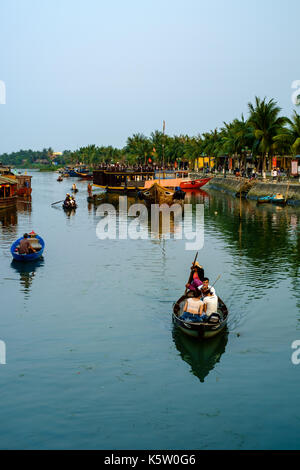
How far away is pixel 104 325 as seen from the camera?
1983 centimetres

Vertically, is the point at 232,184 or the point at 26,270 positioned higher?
the point at 232,184

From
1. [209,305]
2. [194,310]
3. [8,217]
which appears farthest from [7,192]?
[209,305]

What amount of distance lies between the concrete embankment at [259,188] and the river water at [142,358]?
3180cm

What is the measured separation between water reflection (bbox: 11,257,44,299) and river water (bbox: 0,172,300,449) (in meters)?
0.12

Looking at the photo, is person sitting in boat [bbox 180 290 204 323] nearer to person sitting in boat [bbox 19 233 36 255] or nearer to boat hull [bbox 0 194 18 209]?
person sitting in boat [bbox 19 233 36 255]

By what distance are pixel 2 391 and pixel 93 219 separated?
4108 centimetres

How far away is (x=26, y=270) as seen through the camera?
2934 centimetres

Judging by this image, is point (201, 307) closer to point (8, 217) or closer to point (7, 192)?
point (8, 217)

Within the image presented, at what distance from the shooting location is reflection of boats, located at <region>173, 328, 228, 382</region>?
15898 mm

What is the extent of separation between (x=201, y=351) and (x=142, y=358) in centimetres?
214

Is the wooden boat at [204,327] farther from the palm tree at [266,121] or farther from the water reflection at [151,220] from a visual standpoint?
the palm tree at [266,121]

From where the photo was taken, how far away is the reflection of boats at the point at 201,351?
52.2 ft

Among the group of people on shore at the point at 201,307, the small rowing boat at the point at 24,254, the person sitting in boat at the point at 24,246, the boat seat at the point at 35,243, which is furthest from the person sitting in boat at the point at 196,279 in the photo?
the boat seat at the point at 35,243
